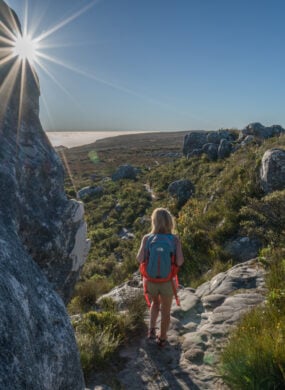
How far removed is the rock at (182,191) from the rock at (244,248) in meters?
9.74

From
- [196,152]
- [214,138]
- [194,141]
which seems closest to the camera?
[196,152]

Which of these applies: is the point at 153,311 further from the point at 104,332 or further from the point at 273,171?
the point at 273,171

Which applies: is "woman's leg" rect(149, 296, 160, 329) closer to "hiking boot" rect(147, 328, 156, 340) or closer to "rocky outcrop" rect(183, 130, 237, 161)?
"hiking boot" rect(147, 328, 156, 340)

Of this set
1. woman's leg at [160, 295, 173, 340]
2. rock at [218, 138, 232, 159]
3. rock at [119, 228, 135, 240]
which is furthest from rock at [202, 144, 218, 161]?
woman's leg at [160, 295, 173, 340]

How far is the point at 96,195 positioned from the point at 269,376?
28.7 m

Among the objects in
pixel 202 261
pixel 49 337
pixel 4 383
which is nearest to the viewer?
pixel 4 383

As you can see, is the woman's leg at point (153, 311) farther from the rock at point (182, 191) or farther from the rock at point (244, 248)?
the rock at point (182, 191)

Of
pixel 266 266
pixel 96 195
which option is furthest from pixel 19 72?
pixel 96 195

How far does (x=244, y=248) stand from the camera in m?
9.14

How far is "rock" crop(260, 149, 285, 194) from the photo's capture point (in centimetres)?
1031

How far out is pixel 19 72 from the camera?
5422 millimetres

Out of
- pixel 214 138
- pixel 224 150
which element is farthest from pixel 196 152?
pixel 224 150

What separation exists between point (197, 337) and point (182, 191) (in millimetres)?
14920

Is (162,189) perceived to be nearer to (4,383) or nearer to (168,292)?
(168,292)
